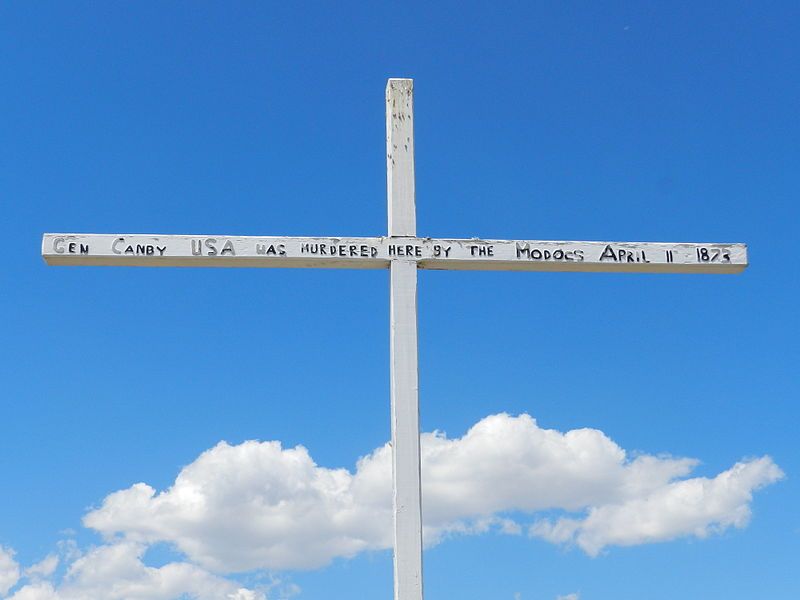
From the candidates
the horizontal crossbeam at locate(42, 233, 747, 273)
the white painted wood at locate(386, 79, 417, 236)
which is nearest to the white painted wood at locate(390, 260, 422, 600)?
the horizontal crossbeam at locate(42, 233, 747, 273)

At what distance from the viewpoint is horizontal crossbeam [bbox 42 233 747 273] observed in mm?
7652

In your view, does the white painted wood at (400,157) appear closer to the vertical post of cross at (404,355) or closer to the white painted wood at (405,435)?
the vertical post of cross at (404,355)

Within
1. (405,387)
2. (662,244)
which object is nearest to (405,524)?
(405,387)

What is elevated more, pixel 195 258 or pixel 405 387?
pixel 195 258

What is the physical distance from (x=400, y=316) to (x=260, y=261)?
977mm

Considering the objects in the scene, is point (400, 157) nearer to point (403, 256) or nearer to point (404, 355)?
point (403, 256)

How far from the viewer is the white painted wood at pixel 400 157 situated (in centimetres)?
783

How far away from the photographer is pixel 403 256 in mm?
7719

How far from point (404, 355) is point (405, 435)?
0.50 metres

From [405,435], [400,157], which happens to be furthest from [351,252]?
[405,435]

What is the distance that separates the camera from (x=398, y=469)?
23.9 feet

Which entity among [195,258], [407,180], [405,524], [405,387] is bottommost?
[405,524]

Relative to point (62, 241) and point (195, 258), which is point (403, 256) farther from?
point (62, 241)

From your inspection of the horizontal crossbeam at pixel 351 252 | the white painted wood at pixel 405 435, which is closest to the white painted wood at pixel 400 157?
the horizontal crossbeam at pixel 351 252
